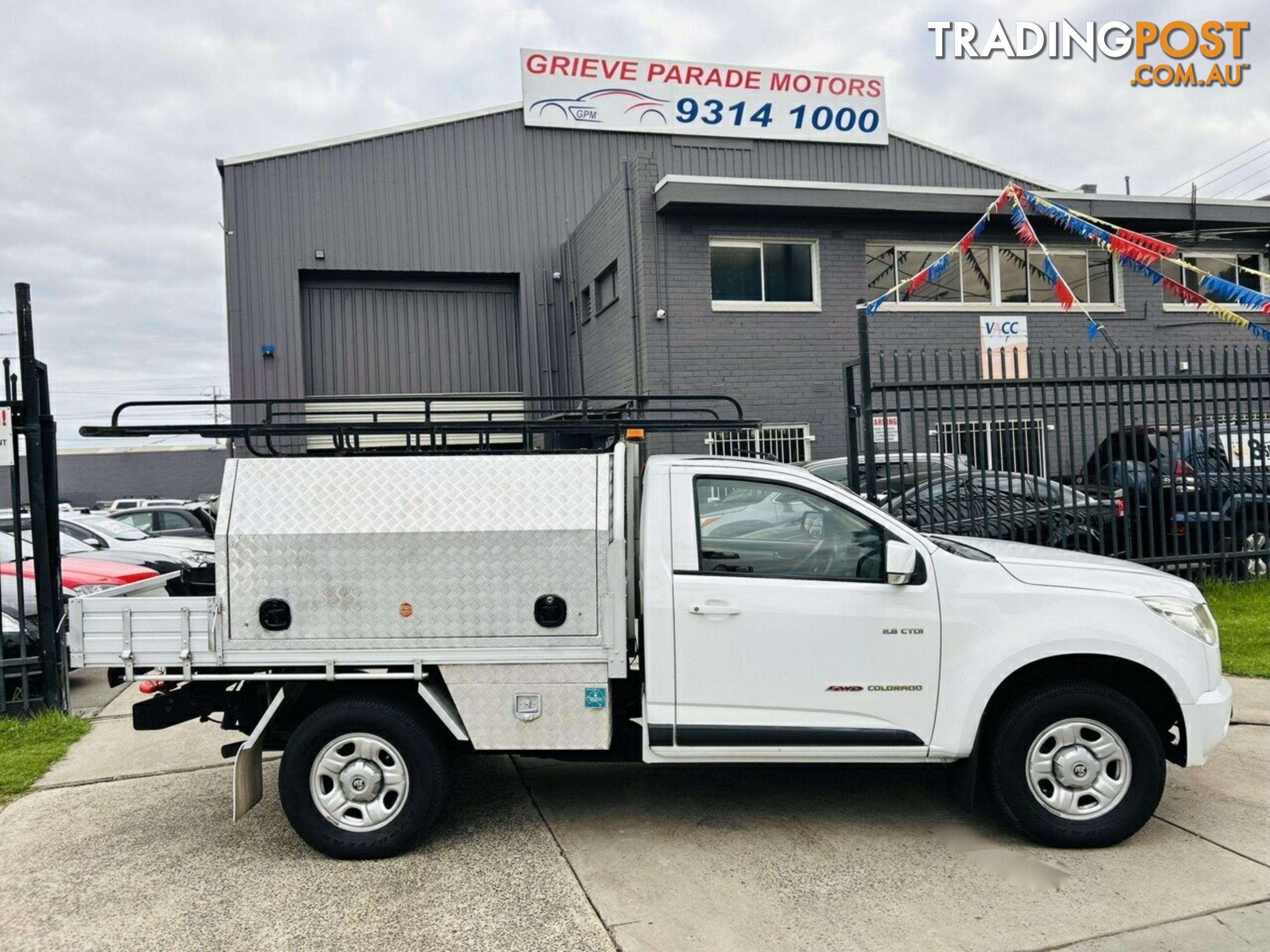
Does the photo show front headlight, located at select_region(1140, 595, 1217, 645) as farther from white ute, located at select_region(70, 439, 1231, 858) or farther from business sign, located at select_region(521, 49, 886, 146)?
business sign, located at select_region(521, 49, 886, 146)

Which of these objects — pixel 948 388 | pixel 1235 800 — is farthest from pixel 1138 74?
pixel 1235 800

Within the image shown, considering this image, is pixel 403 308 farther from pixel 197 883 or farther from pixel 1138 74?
pixel 197 883

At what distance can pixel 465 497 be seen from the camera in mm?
4488

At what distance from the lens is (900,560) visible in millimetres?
4328

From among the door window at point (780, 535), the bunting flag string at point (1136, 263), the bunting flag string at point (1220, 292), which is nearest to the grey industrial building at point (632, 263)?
the bunting flag string at point (1136, 263)

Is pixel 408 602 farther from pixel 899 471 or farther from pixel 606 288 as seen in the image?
pixel 606 288

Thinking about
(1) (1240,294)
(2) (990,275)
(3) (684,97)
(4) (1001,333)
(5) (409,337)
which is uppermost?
(3) (684,97)

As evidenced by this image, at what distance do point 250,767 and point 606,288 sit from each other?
12764 mm

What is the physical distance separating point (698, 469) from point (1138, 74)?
42.9 feet

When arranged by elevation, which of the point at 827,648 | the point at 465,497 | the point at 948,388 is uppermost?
the point at 948,388

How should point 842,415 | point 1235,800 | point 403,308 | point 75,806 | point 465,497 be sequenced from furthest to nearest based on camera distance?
point 403,308
point 842,415
point 75,806
point 1235,800
point 465,497

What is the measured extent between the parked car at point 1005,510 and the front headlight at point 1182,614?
3481mm

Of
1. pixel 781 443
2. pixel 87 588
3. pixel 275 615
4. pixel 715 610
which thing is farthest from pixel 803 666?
pixel 781 443

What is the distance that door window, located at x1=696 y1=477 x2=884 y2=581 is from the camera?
4.51m
